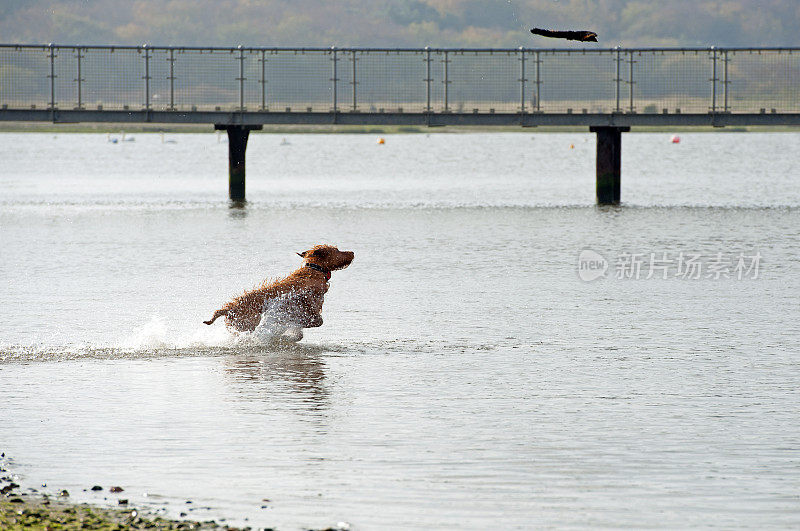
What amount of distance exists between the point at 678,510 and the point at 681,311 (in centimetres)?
1379

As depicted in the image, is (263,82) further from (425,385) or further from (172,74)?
(425,385)

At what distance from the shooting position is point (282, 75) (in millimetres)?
70875

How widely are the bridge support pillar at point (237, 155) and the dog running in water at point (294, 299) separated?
44.9 metres

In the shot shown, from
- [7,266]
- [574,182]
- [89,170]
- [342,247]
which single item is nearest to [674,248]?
[342,247]

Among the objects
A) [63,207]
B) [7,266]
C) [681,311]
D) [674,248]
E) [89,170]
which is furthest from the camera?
[89,170]

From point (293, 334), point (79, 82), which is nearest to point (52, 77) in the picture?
point (79, 82)

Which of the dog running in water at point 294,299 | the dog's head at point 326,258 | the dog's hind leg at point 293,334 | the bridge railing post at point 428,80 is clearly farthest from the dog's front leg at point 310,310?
the bridge railing post at point 428,80

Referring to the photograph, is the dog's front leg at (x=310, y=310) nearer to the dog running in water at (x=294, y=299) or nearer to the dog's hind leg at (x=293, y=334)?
the dog running in water at (x=294, y=299)

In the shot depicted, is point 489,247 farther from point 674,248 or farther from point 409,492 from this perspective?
point 409,492

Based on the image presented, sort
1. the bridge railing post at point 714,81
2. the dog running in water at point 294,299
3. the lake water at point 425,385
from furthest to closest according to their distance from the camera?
the bridge railing post at point 714,81, the dog running in water at point 294,299, the lake water at point 425,385

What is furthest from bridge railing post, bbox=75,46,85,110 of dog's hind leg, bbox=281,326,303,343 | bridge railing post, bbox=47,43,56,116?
dog's hind leg, bbox=281,326,303,343

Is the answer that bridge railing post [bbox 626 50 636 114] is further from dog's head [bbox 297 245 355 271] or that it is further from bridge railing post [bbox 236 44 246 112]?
dog's head [bbox 297 245 355 271]

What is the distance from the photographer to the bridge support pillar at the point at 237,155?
63.7 metres

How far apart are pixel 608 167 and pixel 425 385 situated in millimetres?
47352
